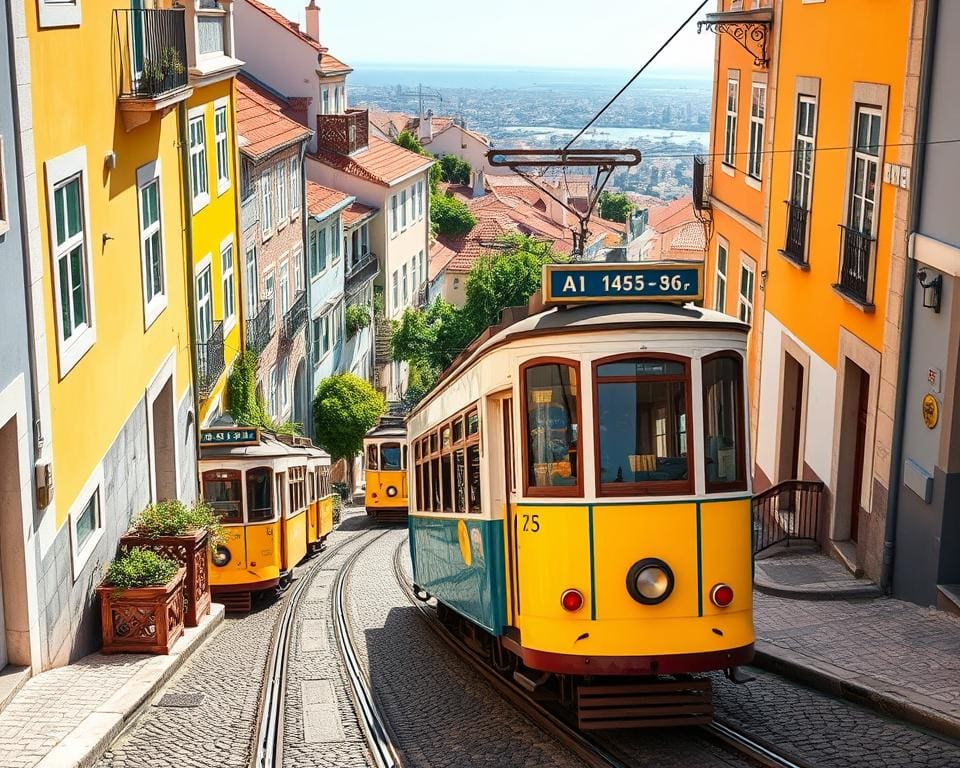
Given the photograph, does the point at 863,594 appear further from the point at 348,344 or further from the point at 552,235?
the point at 552,235

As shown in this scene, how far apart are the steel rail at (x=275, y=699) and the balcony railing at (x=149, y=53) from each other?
628cm

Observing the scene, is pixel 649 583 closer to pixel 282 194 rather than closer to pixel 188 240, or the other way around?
pixel 188 240

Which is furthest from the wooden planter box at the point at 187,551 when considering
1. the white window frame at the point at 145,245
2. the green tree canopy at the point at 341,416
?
the green tree canopy at the point at 341,416

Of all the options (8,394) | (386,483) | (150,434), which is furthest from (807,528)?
(386,483)

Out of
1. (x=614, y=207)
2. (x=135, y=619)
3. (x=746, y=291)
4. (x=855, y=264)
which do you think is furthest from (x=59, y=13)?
(x=614, y=207)

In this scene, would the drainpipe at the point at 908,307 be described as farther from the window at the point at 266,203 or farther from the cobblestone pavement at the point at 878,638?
the window at the point at 266,203

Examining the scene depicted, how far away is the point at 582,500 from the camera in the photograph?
8.38 meters

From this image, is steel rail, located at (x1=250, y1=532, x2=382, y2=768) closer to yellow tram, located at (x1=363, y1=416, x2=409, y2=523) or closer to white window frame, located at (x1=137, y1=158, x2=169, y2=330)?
white window frame, located at (x1=137, y1=158, x2=169, y2=330)

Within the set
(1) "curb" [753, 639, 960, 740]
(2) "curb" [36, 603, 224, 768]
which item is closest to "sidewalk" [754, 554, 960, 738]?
(1) "curb" [753, 639, 960, 740]

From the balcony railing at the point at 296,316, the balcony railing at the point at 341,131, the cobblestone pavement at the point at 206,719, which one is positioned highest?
the balcony railing at the point at 341,131

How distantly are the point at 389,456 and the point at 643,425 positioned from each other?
23931 mm

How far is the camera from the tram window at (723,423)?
8.49 m

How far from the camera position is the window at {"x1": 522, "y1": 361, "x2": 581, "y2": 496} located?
849cm

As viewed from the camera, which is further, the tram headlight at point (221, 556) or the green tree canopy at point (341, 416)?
the green tree canopy at point (341, 416)
